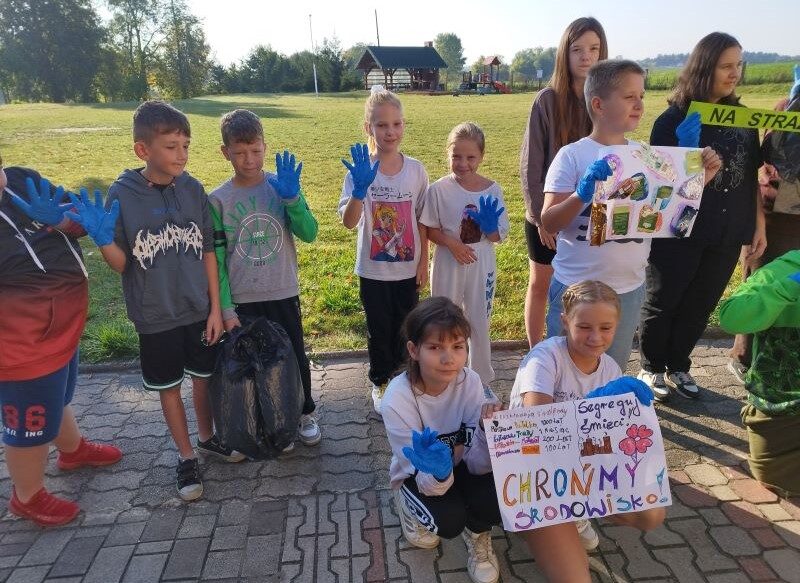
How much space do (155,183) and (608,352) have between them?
2.23 m

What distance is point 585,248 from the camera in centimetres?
247

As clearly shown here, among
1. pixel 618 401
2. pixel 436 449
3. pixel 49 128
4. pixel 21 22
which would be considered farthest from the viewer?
pixel 21 22

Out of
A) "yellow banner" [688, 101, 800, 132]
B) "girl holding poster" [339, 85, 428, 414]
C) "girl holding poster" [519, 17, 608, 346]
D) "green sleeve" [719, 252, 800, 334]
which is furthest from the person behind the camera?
"girl holding poster" [339, 85, 428, 414]

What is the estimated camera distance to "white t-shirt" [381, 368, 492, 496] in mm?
2145

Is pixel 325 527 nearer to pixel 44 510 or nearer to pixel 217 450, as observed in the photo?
pixel 217 450

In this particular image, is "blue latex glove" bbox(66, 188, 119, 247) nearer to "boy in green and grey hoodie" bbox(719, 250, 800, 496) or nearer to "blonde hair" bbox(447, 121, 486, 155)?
"blonde hair" bbox(447, 121, 486, 155)

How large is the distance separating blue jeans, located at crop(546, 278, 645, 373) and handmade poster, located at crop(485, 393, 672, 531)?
22.0 inches

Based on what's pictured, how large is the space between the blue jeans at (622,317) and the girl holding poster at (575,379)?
273mm

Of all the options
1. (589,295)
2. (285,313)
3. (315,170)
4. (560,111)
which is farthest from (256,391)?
(315,170)

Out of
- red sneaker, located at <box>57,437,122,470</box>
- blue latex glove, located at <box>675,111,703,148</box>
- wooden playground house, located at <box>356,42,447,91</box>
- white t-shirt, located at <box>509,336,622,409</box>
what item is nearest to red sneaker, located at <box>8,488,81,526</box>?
red sneaker, located at <box>57,437,122,470</box>

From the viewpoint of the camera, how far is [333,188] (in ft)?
31.7

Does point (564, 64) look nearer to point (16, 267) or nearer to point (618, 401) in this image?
point (618, 401)

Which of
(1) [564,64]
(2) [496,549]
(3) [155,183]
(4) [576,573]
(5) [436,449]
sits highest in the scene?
(1) [564,64]

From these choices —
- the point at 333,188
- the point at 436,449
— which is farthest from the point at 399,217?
the point at 333,188
